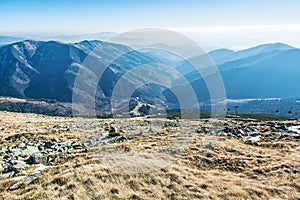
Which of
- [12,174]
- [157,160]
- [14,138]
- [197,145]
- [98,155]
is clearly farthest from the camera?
[14,138]

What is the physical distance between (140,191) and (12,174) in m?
10.4

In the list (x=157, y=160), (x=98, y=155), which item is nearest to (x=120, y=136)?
(x=98, y=155)

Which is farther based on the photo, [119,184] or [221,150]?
[221,150]

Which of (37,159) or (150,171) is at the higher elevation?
(150,171)

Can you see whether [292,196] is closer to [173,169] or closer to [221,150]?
[173,169]

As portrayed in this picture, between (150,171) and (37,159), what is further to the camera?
(37,159)

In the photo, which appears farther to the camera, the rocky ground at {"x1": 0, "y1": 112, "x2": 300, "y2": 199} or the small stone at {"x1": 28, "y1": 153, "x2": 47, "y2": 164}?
the small stone at {"x1": 28, "y1": 153, "x2": 47, "y2": 164}

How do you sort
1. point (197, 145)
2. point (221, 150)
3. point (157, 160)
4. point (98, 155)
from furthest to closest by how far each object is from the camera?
point (197, 145)
point (221, 150)
point (98, 155)
point (157, 160)

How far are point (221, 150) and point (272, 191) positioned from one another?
9963 mm

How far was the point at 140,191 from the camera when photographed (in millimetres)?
16250

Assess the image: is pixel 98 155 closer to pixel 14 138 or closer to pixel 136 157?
pixel 136 157

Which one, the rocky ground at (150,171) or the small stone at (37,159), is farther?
the small stone at (37,159)

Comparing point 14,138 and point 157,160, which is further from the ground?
point 157,160

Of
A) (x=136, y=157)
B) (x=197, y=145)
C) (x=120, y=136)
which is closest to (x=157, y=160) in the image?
(x=136, y=157)
